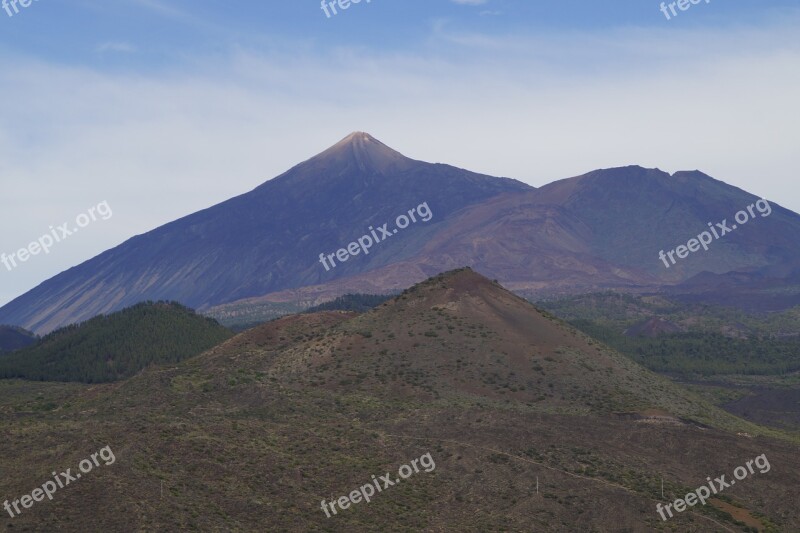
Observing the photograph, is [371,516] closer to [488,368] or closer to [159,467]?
[159,467]

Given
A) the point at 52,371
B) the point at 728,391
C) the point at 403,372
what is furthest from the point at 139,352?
the point at 728,391

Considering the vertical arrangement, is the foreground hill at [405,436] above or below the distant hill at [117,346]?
below

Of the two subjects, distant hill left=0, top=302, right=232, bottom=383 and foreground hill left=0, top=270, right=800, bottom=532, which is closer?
foreground hill left=0, top=270, right=800, bottom=532

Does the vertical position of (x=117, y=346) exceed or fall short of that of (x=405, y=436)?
it exceeds it

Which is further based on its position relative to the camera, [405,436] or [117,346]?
[117,346]

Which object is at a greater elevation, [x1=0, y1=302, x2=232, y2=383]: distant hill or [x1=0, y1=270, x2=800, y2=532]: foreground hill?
[x1=0, y1=302, x2=232, y2=383]: distant hill
